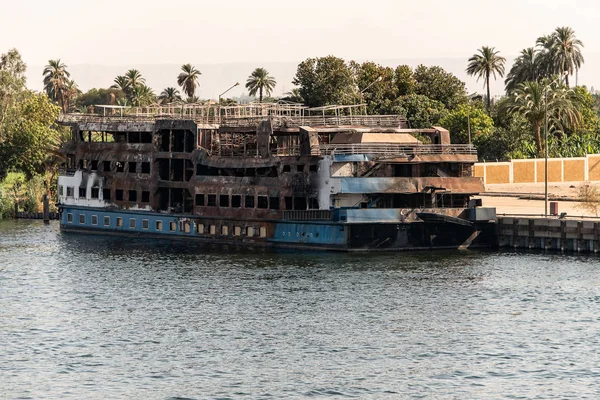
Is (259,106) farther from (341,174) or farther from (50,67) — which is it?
(50,67)

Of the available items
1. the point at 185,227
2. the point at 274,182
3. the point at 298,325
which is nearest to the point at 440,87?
the point at 185,227

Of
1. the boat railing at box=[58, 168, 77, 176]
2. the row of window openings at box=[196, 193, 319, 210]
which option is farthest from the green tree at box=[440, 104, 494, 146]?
the row of window openings at box=[196, 193, 319, 210]

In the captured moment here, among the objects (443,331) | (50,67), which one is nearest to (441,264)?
(443,331)

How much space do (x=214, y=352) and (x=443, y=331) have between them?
35.7 feet

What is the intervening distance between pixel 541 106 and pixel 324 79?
2572 centimetres

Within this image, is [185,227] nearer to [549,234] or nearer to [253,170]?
[253,170]

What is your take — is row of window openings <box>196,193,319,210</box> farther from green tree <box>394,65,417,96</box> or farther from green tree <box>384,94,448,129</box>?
green tree <box>394,65,417,96</box>

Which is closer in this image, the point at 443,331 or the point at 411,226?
the point at 443,331

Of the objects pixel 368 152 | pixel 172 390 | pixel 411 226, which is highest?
pixel 368 152

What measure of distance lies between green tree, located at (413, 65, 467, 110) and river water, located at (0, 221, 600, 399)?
62836 mm

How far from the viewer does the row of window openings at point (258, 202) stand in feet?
263

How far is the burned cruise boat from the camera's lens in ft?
254

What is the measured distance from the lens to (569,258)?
249 feet

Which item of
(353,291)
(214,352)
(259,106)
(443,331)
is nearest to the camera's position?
(214,352)
